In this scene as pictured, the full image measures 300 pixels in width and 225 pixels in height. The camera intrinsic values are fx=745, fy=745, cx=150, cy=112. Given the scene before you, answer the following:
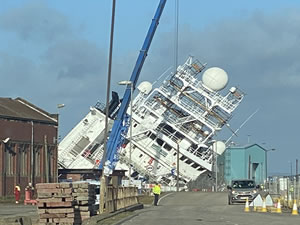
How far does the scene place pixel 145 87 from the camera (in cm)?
9144

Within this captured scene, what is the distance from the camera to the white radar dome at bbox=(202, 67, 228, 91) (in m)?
85.2

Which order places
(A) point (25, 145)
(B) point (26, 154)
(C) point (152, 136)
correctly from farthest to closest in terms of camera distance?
(C) point (152, 136) → (B) point (26, 154) → (A) point (25, 145)

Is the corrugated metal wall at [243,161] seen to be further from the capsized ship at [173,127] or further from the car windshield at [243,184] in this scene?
the car windshield at [243,184]

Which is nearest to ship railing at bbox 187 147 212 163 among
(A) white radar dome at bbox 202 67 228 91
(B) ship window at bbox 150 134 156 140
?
(B) ship window at bbox 150 134 156 140

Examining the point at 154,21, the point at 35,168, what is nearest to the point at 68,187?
the point at 154,21

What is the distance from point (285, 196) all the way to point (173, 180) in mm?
40532

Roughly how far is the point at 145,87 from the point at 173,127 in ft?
27.5

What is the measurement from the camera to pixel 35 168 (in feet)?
225

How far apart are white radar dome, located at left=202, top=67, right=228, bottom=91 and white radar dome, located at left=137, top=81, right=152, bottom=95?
765 centimetres

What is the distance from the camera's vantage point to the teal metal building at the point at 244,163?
336 ft

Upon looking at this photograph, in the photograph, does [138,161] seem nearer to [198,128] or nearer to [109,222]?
[198,128]

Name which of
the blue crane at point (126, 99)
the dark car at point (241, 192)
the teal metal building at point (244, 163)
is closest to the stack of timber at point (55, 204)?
the dark car at point (241, 192)

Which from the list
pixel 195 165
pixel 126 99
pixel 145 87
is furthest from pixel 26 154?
pixel 145 87

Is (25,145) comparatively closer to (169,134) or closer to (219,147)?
(169,134)
